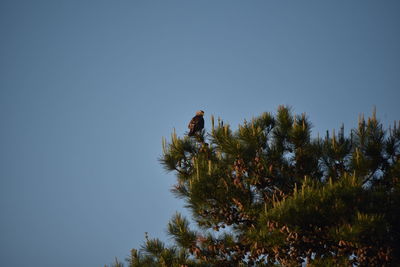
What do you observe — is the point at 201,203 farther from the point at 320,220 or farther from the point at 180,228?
the point at 320,220

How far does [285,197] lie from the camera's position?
6.36 meters

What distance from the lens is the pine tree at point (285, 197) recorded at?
17.5 feet

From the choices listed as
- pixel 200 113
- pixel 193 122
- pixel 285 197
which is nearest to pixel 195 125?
pixel 193 122

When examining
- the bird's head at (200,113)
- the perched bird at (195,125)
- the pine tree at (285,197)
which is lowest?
the pine tree at (285,197)

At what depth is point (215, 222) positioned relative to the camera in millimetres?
6633

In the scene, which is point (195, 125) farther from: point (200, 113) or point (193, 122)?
point (200, 113)

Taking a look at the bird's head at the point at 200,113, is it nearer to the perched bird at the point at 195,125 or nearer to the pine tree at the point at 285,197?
the perched bird at the point at 195,125

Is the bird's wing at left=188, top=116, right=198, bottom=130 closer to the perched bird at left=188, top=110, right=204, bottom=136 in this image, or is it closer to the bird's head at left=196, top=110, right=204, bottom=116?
the perched bird at left=188, top=110, right=204, bottom=136

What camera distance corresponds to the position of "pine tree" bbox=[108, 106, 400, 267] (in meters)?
5.32

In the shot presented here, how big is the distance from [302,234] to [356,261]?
78 cm

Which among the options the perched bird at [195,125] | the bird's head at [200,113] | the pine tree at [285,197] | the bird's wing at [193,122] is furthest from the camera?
the bird's head at [200,113]

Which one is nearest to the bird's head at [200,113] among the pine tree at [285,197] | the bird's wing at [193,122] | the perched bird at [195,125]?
the perched bird at [195,125]

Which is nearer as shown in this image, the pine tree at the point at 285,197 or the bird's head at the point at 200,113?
the pine tree at the point at 285,197

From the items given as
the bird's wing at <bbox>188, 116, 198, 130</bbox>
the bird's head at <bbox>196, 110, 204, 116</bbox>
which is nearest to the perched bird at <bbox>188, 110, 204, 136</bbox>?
the bird's wing at <bbox>188, 116, 198, 130</bbox>
